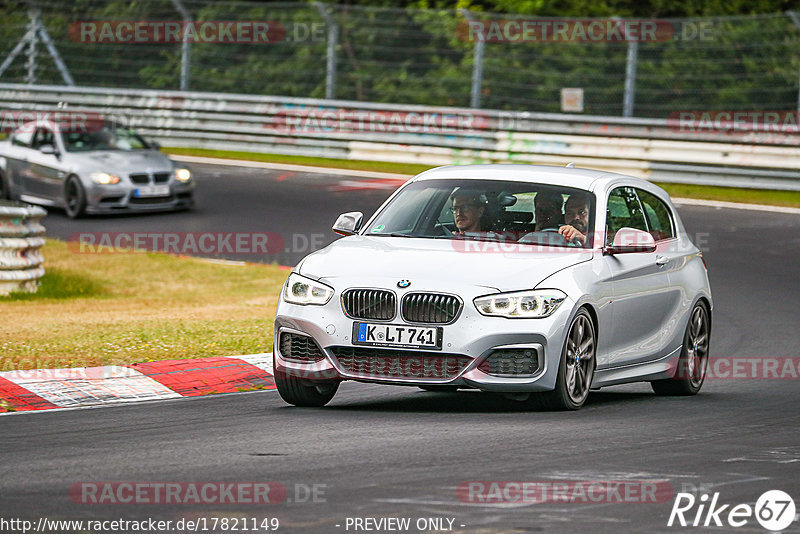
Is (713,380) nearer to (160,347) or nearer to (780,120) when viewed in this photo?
(160,347)

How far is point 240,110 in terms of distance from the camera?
29844 millimetres

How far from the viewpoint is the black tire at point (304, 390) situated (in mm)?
9352

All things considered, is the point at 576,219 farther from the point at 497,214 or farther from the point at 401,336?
the point at 401,336

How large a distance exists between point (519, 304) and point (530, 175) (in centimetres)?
163

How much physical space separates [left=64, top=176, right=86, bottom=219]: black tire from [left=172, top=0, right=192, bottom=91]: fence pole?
26.8 ft

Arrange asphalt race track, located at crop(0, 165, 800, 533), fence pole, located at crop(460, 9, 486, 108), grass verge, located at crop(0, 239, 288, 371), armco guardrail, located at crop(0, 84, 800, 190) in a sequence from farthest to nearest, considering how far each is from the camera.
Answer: fence pole, located at crop(460, 9, 486, 108) → armco guardrail, located at crop(0, 84, 800, 190) → grass verge, located at crop(0, 239, 288, 371) → asphalt race track, located at crop(0, 165, 800, 533)

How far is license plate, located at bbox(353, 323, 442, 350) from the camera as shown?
8789 mm

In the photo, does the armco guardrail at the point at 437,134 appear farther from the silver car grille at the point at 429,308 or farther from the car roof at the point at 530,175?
the silver car grille at the point at 429,308

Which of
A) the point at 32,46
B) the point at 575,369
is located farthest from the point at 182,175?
the point at 575,369

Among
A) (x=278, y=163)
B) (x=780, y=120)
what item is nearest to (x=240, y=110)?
(x=278, y=163)

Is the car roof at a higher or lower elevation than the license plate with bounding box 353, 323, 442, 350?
higher

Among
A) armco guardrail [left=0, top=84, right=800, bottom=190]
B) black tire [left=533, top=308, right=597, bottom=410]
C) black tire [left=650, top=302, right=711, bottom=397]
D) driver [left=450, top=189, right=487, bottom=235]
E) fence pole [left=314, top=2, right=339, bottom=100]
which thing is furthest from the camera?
fence pole [left=314, top=2, right=339, bottom=100]

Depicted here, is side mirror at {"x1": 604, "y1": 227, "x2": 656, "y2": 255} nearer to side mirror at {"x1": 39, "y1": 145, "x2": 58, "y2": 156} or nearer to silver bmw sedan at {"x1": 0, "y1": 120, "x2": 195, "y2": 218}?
silver bmw sedan at {"x1": 0, "y1": 120, "x2": 195, "y2": 218}

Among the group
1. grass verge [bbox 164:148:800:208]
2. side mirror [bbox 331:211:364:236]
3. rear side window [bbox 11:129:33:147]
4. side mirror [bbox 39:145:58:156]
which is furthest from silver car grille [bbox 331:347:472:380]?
rear side window [bbox 11:129:33:147]
